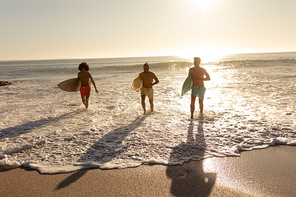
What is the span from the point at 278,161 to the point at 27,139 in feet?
16.2

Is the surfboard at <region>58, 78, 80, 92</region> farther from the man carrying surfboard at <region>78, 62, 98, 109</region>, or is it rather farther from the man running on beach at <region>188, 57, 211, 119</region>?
the man running on beach at <region>188, 57, 211, 119</region>

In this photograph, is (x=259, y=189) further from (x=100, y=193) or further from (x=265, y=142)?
(x=100, y=193)

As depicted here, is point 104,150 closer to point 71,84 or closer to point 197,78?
point 197,78

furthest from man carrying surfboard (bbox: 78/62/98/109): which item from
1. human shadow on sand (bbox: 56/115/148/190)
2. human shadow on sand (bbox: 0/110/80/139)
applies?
human shadow on sand (bbox: 56/115/148/190)

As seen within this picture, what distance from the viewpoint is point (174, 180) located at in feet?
9.11

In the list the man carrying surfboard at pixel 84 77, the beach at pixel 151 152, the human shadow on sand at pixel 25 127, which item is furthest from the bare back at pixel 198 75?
the human shadow on sand at pixel 25 127

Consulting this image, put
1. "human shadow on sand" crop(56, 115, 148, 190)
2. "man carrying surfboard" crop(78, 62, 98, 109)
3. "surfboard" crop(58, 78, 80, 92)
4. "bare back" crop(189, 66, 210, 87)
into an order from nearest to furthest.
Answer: "human shadow on sand" crop(56, 115, 148, 190) → "bare back" crop(189, 66, 210, 87) → "man carrying surfboard" crop(78, 62, 98, 109) → "surfboard" crop(58, 78, 80, 92)

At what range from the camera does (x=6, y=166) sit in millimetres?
3305

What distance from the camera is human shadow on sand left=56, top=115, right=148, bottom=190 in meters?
2.96

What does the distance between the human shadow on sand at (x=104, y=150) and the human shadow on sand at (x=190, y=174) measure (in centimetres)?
108

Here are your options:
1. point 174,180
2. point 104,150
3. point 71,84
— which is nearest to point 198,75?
point 104,150

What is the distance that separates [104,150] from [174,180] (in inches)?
63.3

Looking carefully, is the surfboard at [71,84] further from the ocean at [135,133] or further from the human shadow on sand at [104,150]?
the human shadow on sand at [104,150]

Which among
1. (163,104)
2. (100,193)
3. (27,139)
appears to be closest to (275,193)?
(100,193)
